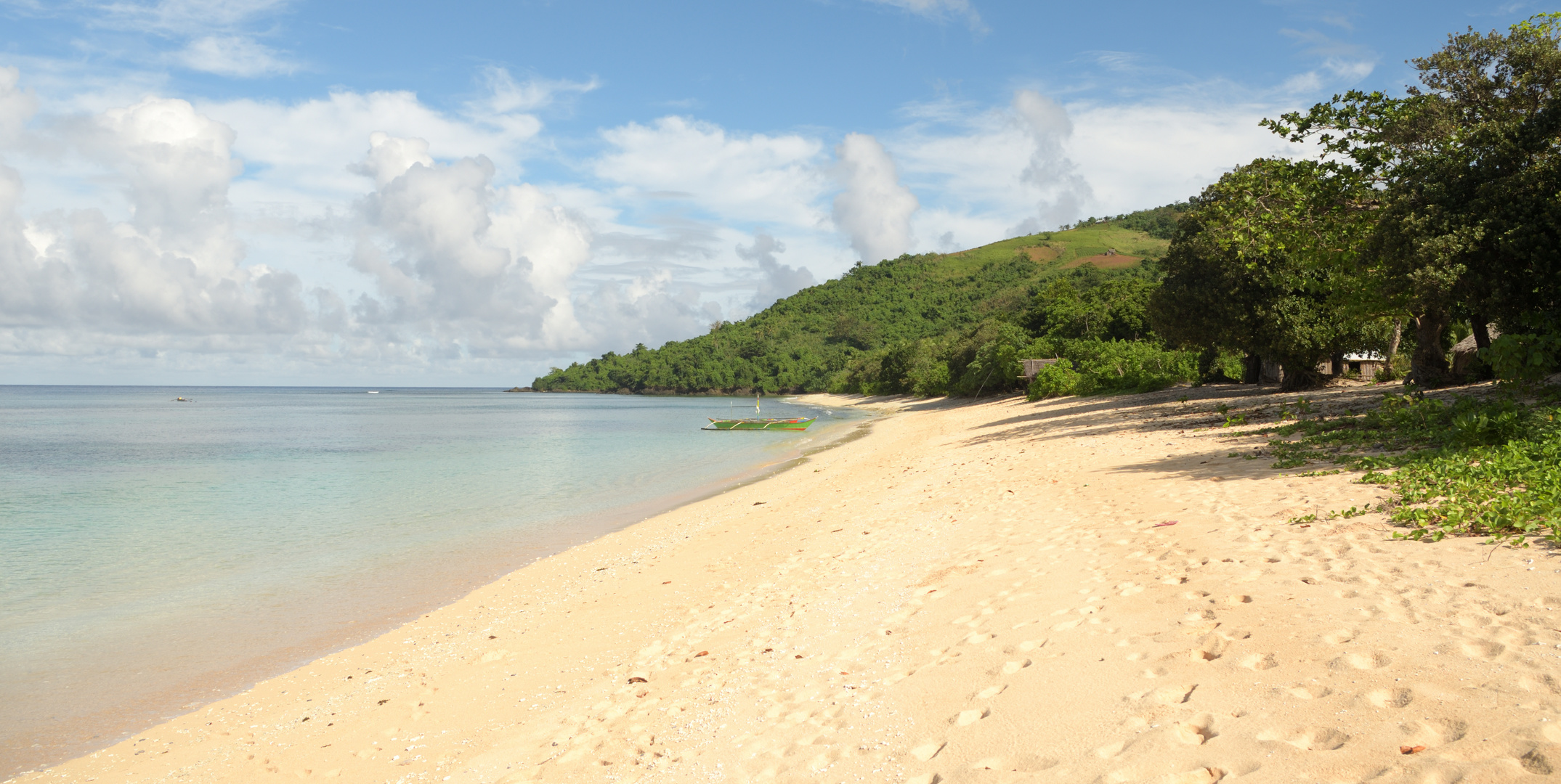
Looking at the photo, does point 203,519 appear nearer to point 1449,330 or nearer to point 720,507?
point 720,507

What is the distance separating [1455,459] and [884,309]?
164 metres

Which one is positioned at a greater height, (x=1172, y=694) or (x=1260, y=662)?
(x=1260, y=662)

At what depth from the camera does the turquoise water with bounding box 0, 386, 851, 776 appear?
27.9 feet

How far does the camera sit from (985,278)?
16788 cm

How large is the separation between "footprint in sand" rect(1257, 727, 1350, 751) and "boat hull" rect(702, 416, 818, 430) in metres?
46.2

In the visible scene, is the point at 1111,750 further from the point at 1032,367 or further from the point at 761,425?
the point at 1032,367

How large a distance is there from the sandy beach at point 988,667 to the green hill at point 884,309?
111m

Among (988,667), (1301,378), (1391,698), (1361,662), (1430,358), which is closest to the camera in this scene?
(1391,698)

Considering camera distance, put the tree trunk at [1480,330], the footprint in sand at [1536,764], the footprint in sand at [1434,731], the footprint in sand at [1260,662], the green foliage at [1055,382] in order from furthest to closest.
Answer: the green foliage at [1055,382] < the tree trunk at [1480,330] < the footprint in sand at [1260,662] < the footprint in sand at [1434,731] < the footprint in sand at [1536,764]

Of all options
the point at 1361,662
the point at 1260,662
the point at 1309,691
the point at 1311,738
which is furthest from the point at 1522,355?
the point at 1311,738

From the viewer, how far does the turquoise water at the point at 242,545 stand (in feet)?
27.9

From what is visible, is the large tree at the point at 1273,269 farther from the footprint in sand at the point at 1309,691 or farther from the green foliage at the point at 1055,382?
the footprint in sand at the point at 1309,691

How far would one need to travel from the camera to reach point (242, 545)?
53.4 feet

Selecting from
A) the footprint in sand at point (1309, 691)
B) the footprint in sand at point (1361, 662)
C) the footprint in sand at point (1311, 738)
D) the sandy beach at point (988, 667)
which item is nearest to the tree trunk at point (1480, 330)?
the sandy beach at point (988, 667)
